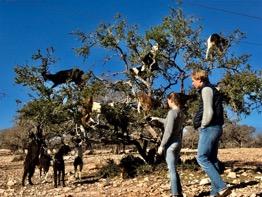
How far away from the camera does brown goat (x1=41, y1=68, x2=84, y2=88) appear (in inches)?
611

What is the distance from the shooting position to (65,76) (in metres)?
15.8

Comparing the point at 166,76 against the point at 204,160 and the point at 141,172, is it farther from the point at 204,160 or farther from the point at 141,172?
the point at 204,160

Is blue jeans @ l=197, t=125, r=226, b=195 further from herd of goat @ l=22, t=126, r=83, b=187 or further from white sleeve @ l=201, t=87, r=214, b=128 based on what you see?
herd of goat @ l=22, t=126, r=83, b=187

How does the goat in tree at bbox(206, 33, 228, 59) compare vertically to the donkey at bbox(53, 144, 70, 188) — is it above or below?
above

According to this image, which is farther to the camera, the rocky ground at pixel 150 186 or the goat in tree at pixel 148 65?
the goat in tree at pixel 148 65

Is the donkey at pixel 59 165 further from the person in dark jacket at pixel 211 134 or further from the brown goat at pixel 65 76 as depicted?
the person in dark jacket at pixel 211 134

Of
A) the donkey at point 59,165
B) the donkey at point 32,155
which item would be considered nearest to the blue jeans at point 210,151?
the donkey at point 59,165

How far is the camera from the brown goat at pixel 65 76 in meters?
15.5

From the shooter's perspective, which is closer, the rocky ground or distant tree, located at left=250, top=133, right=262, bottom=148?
the rocky ground

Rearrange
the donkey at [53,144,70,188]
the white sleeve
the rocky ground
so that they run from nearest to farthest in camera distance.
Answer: the white sleeve → the rocky ground → the donkey at [53,144,70,188]

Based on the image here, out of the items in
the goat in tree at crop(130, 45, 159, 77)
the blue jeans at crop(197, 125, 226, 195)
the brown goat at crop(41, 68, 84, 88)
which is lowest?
the blue jeans at crop(197, 125, 226, 195)

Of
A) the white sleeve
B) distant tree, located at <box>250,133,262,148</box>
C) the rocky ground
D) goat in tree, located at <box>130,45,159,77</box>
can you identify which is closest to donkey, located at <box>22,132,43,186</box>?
the rocky ground

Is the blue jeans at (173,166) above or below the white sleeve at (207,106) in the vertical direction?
below

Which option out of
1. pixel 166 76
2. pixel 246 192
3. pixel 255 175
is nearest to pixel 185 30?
pixel 166 76
